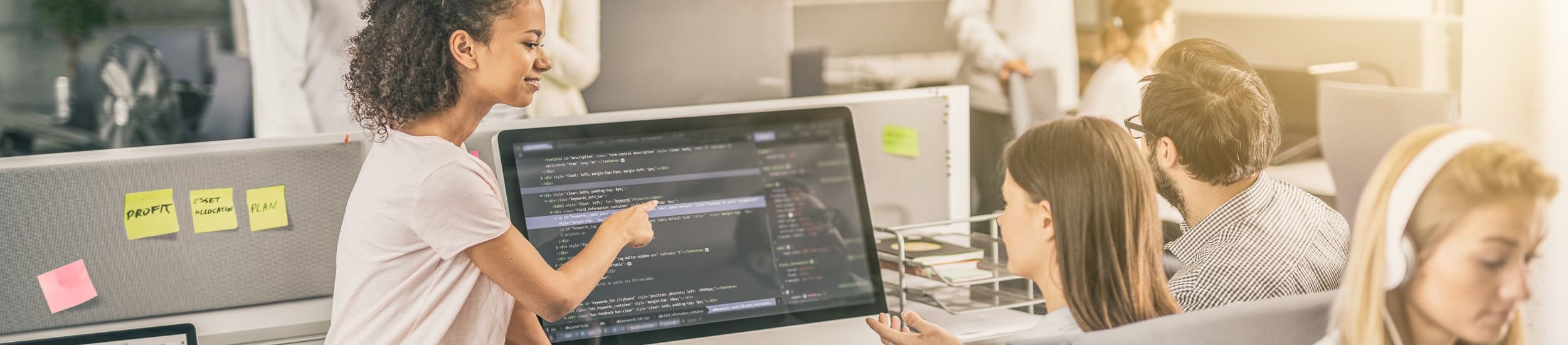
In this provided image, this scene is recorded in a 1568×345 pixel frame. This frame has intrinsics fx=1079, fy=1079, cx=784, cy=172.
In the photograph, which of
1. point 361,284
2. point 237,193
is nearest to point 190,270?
point 237,193

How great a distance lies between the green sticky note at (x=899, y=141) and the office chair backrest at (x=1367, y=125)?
1.99 ft

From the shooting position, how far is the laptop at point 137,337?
1.23 meters

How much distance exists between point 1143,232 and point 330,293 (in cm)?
105

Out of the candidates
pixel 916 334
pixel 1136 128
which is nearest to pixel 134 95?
pixel 916 334

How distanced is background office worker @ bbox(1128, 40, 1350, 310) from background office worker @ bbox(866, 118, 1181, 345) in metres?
0.18

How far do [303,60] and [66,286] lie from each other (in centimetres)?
129

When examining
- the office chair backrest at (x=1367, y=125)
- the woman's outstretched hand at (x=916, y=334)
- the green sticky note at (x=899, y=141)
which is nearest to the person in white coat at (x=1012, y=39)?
the office chair backrest at (x=1367, y=125)

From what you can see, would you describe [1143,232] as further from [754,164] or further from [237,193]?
[237,193]

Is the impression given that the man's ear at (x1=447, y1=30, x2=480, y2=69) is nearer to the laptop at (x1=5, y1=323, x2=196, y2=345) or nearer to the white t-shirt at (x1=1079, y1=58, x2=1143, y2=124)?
the laptop at (x1=5, y1=323, x2=196, y2=345)

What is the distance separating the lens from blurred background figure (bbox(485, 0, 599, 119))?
8.76ft

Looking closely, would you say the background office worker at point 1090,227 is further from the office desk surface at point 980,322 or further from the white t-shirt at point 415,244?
the white t-shirt at point 415,244

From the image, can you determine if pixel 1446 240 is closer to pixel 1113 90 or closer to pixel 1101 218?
pixel 1101 218

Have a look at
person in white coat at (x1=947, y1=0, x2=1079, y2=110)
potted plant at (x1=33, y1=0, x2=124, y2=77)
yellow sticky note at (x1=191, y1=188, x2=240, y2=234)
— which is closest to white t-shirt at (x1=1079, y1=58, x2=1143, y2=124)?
person in white coat at (x1=947, y1=0, x2=1079, y2=110)

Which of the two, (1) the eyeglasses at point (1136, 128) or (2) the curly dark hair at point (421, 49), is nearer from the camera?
(2) the curly dark hair at point (421, 49)
